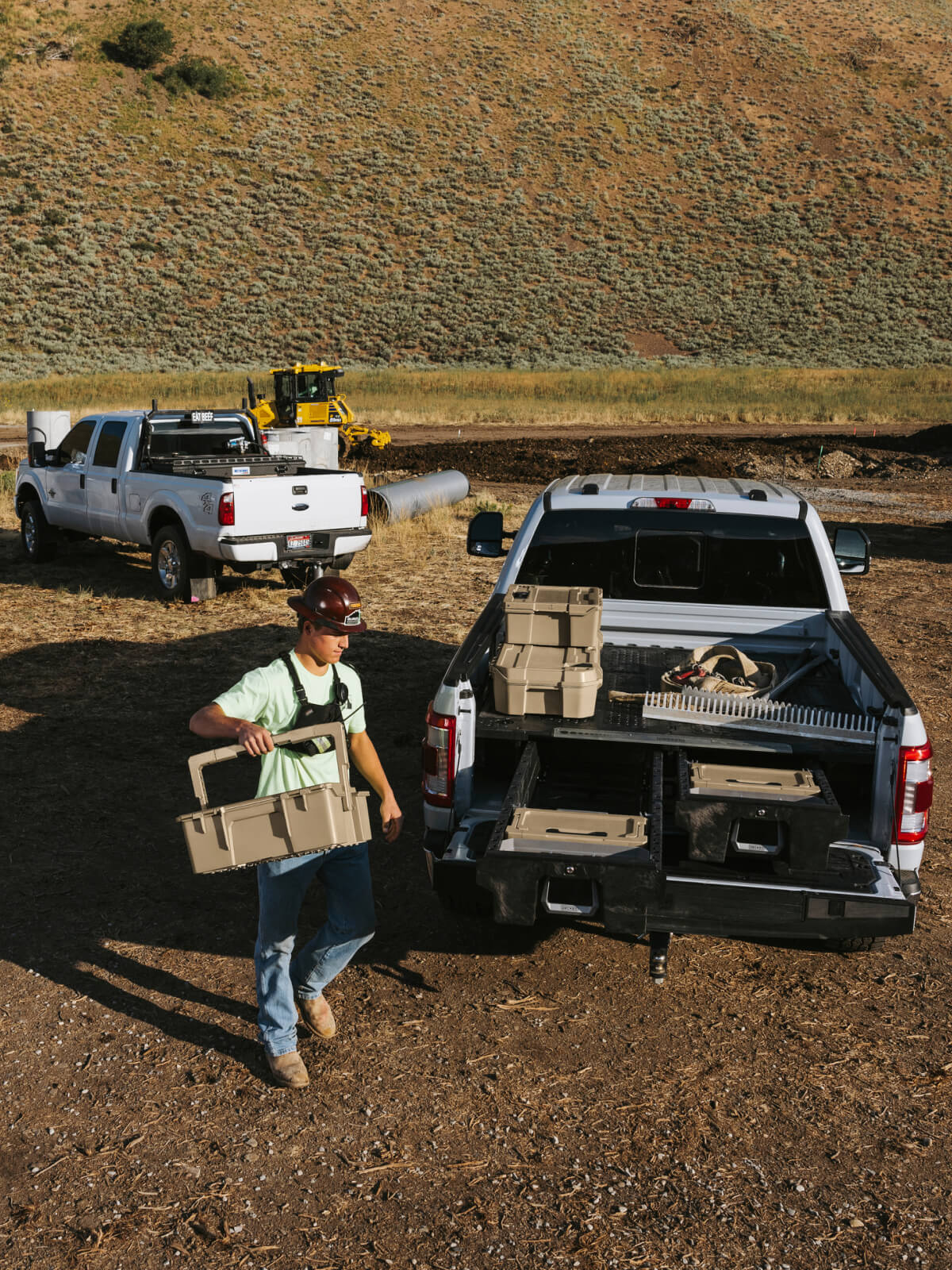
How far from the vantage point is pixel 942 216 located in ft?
208

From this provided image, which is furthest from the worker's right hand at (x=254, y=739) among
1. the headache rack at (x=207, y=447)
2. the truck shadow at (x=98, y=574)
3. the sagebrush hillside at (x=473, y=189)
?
the sagebrush hillside at (x=473, y=189)

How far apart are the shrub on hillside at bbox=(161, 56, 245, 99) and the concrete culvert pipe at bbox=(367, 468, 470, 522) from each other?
5708 centimetres

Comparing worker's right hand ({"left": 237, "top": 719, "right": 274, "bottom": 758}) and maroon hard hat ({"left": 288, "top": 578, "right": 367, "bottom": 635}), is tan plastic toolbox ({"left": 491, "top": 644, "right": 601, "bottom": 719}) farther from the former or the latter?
worker's right hand ({"left": 237, "top": 719, "right": 274, "bottom": 758})

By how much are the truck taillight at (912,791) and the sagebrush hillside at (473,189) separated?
152 feet

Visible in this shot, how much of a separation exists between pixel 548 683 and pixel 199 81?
71.3 m

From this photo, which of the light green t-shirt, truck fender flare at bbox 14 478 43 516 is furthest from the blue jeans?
truck fender flare at bbox 14 478 43 516

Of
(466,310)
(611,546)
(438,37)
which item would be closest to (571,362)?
(466,310)

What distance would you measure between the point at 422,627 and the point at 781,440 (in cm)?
2026

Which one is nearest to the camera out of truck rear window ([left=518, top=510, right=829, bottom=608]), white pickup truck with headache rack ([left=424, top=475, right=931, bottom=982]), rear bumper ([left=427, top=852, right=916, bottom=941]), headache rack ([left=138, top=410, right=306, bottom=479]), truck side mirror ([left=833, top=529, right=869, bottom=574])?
rear bumper ([left=427, top=852, right=916, bottom=941])

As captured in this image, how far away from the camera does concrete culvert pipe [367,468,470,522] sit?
17359 millimetres

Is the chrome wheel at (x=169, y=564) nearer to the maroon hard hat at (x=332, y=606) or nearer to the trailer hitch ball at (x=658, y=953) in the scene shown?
the maroon hard hat at (x=332, y=606)

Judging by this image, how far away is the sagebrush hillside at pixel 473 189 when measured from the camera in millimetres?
52875

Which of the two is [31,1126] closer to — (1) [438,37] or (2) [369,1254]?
(2) [369,1254]

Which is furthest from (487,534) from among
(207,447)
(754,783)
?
(207,447)
